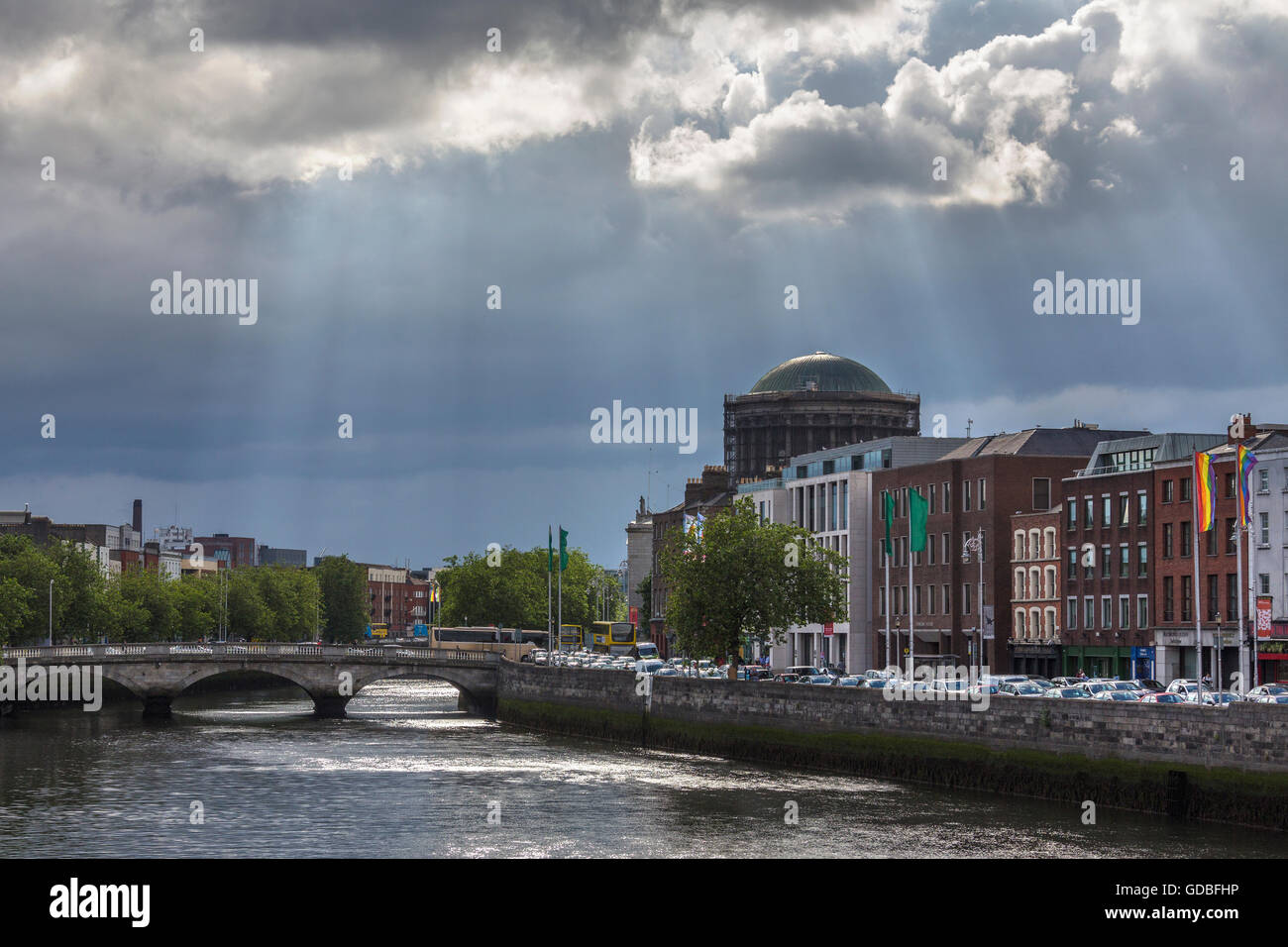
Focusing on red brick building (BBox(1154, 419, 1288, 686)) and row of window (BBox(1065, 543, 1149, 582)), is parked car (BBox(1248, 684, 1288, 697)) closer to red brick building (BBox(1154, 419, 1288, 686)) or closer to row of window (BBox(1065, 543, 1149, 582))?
red brick building (BBox(1154, 419, 1288, 686))

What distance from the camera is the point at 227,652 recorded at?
118625 mm

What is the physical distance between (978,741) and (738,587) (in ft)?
101

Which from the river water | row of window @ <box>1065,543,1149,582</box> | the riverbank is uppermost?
row of window @ <box>1065,543,1149,582</box>

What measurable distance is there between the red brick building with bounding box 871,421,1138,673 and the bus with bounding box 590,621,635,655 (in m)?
58.7

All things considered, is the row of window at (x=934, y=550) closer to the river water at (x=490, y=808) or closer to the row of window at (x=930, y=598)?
the row of window at (x=930, y=598)

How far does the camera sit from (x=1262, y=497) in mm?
91875

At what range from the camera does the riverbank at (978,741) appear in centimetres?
5375

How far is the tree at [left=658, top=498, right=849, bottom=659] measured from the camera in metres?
Answer: 95.6

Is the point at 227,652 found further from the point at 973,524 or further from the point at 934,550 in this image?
the point at 973,524

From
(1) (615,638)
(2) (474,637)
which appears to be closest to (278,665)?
(2) (474,637)

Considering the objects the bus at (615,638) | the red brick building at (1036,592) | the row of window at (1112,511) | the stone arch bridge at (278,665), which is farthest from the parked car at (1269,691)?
the bus at (615,638)

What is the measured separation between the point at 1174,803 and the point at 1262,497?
40.7 m

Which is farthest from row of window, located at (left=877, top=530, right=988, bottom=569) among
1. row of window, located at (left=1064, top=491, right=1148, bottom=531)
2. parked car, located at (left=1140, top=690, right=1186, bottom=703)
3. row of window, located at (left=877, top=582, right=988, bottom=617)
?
parked car, located at (left=1140, top=690, right=1186, bottom=703)
